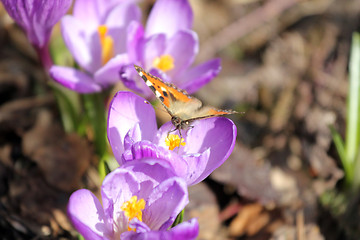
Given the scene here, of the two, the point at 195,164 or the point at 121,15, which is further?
the point at 121,15

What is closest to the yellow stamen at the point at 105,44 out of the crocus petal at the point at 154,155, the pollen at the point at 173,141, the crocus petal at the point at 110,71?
the crocus petal at the point at 110,71

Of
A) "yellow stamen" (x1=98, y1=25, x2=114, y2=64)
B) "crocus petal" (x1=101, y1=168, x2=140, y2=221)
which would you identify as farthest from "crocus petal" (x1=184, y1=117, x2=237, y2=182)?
"yellow stamen" (x1=98, y1=25, x2=114, y2=64)

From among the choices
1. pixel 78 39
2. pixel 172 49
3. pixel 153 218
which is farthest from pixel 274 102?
pixel 153 218

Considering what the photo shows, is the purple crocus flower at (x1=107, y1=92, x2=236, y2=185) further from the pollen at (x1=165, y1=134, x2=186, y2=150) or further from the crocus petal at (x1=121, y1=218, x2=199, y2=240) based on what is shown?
the crocus petal at (x1=121, y1=218, x2=199, y2=240)

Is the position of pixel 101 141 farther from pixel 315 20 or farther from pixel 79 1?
pixel 315 20

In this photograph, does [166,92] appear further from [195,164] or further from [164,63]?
[164,63]

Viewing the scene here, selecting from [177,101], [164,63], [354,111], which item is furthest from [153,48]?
[354,111]

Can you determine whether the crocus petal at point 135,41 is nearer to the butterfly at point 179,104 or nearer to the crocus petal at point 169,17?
the crocus petal at point 169,17

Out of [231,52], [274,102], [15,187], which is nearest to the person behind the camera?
[15,187]
